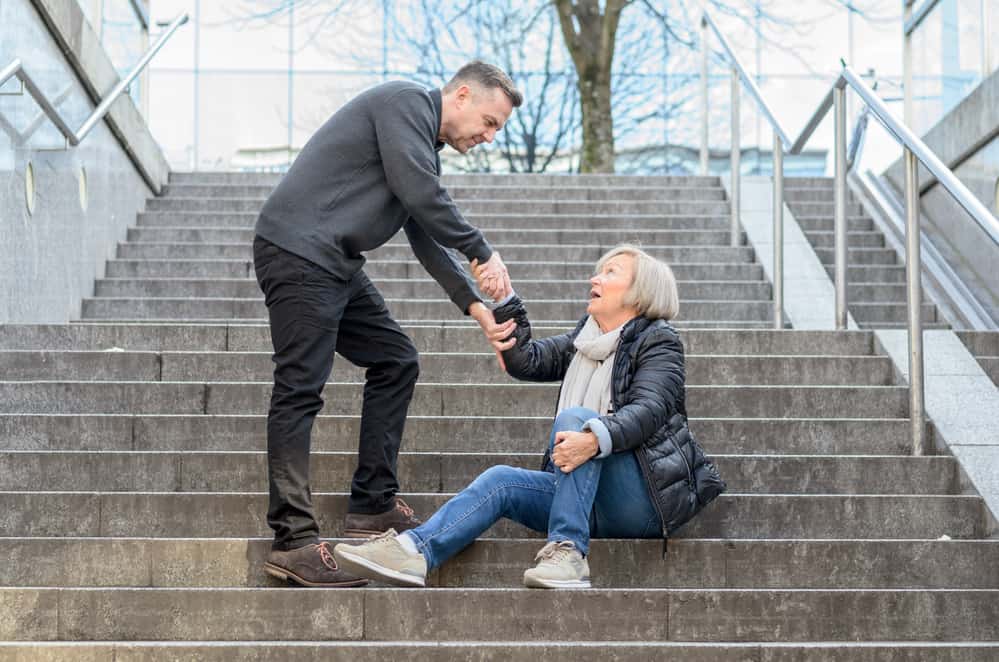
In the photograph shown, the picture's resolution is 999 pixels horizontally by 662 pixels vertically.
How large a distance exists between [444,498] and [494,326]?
66 centimetres

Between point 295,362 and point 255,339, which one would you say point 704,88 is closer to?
point 255,339

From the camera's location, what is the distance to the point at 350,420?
530 cm

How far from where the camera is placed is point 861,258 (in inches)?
336

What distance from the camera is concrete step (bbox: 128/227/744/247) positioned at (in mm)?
8703

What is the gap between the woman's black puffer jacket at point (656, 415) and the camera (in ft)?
13.8

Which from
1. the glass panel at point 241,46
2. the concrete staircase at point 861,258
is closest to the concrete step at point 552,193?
the concrete staircase at point 861,258

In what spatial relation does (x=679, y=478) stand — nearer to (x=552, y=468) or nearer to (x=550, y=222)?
(x=552, y=468)

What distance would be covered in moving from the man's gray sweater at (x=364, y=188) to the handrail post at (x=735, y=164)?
14.7ft

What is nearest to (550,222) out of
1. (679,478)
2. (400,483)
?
(400,483)

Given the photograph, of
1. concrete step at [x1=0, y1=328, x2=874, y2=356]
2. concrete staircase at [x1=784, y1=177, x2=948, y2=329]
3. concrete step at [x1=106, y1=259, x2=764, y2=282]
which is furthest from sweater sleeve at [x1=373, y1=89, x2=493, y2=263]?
concrete step at [x1=106, y1=259, x2=764, y2=282]

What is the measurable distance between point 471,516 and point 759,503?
1110mm

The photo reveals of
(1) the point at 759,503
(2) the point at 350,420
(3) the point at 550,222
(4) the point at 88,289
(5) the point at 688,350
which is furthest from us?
(3) the point at 550,222

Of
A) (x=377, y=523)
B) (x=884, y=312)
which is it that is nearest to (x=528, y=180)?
(x=884, y=312)

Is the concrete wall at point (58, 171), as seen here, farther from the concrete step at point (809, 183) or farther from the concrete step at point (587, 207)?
the concrete step at point (809, 183)
